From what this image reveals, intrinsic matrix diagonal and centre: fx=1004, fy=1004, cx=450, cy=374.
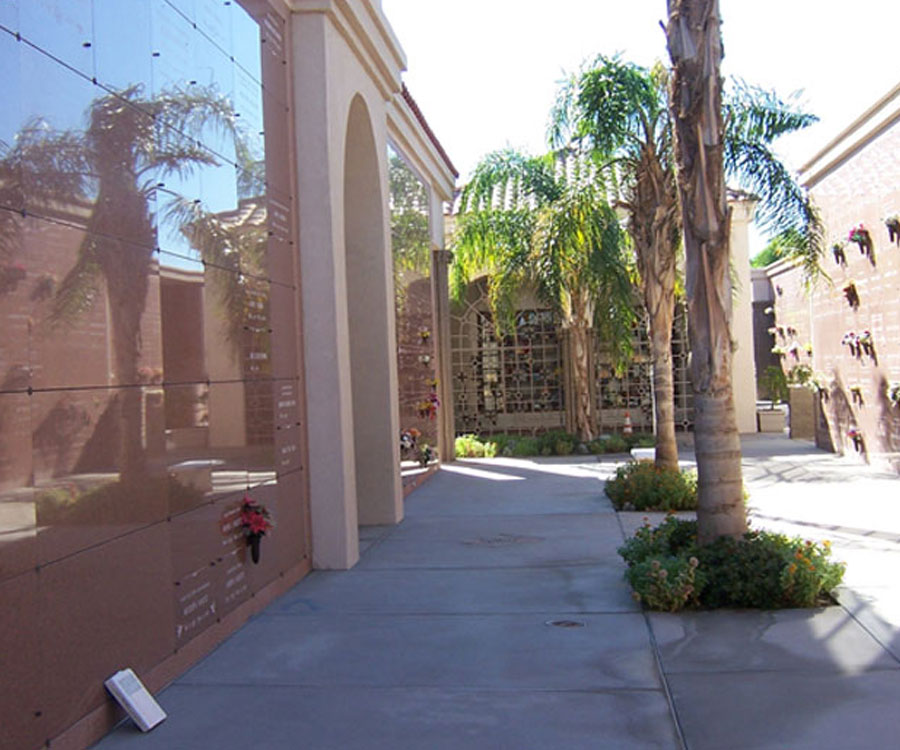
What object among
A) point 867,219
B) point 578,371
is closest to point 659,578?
point 867,219

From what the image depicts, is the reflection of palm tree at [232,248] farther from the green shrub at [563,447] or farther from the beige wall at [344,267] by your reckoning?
the green shrub at [563,447]

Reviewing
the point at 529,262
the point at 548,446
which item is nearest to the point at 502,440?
the point at 548,446

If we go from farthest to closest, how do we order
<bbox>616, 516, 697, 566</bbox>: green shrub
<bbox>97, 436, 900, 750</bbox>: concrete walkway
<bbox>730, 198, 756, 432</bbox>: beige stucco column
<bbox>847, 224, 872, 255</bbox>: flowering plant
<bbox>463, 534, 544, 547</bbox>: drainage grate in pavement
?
<bbox>730, 198, 756, 432</bbox>: beige stucco column, <bbox>847, 224, 872, 255</bbox>: flowering plant, <bbox>463, 534, 544, 547</bbox>: drainage grate in pavement, <bbox>616, 516, 697, 566</bbox>: green shrub, <bbox>97, 436, 900, 750</bbox>: concrete walkway

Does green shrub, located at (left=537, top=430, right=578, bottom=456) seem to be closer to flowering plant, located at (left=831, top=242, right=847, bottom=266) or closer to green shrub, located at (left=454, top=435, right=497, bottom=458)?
green shrub, located at (left=454, top=435, right=497, bottom=458)

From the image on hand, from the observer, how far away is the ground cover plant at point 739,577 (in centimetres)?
621

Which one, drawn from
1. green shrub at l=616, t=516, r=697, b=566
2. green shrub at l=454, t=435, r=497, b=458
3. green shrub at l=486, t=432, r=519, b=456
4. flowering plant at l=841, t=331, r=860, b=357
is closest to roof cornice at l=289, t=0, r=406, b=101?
green shrub at l=616, t=516, r=697, b=566

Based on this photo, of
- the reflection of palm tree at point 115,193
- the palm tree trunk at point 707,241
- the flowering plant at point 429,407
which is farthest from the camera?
the flowering plant at point 429,407

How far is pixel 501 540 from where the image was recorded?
364 inches

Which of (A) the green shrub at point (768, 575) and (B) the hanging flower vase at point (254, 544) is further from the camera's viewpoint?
(B) the hanging flower vase at point (254, 544)

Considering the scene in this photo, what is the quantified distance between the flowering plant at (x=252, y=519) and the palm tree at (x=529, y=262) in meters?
8.00

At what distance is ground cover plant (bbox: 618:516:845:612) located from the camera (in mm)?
6215

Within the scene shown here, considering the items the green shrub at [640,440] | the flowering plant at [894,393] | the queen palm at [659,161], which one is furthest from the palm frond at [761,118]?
the green shrub at [640,440]

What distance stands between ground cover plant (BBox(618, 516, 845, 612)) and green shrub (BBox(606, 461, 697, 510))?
3.94m

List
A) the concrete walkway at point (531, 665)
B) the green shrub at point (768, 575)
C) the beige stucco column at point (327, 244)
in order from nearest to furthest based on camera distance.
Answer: the concrete walkway at point (531, 665) < the green shrub at point (768, 575) < the beige stucco column at point (327, 244)
